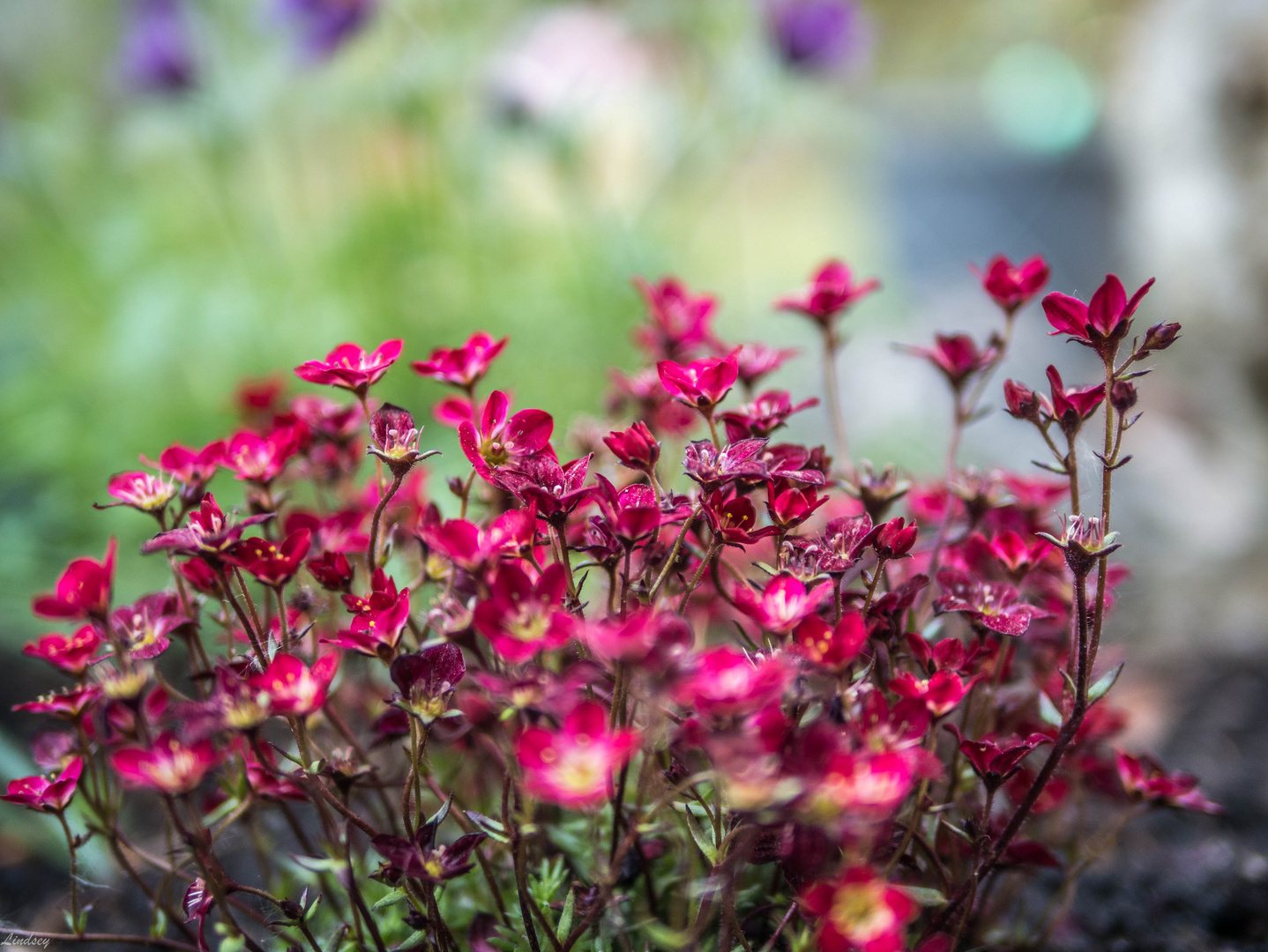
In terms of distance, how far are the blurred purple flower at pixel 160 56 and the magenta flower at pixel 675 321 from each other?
1.59 meters

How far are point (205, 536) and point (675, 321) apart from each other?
384 mm

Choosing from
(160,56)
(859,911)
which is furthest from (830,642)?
(160,56)

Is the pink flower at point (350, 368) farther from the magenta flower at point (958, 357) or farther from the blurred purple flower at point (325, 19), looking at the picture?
the blurred purple flower at point (325, 19)

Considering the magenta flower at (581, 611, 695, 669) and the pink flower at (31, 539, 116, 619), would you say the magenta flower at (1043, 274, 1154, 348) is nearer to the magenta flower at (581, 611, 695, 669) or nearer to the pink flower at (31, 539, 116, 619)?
the magenta flower at (581, 611, 695, 669)

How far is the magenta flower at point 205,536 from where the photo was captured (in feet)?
1.72

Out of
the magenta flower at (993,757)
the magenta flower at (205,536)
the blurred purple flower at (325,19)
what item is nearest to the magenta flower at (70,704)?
the magenta flower at (205,536)

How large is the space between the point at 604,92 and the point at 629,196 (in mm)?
514

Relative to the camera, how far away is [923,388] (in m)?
2.43

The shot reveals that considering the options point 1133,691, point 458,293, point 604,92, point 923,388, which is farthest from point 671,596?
point 604,92

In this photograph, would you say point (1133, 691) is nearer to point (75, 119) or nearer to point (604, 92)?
point (604, 92)

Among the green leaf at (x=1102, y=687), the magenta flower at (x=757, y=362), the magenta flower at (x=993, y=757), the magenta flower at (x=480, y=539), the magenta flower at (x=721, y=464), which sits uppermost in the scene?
the magenta flower at (x=757, y=362)

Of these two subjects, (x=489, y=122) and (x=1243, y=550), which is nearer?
(x=1243, y=550)

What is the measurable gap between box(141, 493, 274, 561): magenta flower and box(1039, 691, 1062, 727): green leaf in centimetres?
51

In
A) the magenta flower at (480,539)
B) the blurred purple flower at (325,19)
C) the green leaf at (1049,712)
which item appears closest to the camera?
the magenta flower at (480,539)
